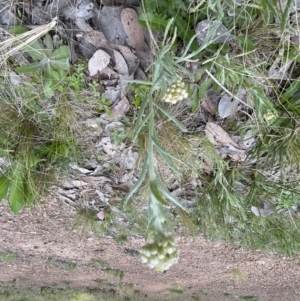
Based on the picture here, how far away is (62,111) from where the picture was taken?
1.38m

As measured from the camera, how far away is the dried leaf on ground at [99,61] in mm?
1287

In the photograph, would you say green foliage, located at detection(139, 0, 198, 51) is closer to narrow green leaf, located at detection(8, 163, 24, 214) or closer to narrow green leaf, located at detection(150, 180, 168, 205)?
narrow green leaf, located at detection(150, 180, 168, 205)

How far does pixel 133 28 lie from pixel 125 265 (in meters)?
1.50

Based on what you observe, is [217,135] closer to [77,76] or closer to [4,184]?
[77,76]

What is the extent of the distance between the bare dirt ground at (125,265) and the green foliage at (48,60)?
0.71m

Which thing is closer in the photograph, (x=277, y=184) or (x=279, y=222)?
(x=277, y=184)

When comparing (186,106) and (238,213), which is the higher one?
(186,106)

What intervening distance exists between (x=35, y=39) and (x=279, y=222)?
1.28 meters

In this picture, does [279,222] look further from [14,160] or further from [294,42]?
[14,160]

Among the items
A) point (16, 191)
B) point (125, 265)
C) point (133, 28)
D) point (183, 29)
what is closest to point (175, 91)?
point (183, 29)

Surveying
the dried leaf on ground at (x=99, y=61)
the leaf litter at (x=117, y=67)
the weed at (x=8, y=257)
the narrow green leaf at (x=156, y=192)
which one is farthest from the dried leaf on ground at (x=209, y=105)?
the weed at (x=8, y=257)

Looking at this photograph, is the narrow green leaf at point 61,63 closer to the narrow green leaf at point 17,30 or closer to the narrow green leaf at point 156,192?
the narrow green leaf at point 17,30

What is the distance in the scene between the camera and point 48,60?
1.25m

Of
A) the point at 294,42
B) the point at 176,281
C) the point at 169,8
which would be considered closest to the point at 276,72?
the point at 294,42
